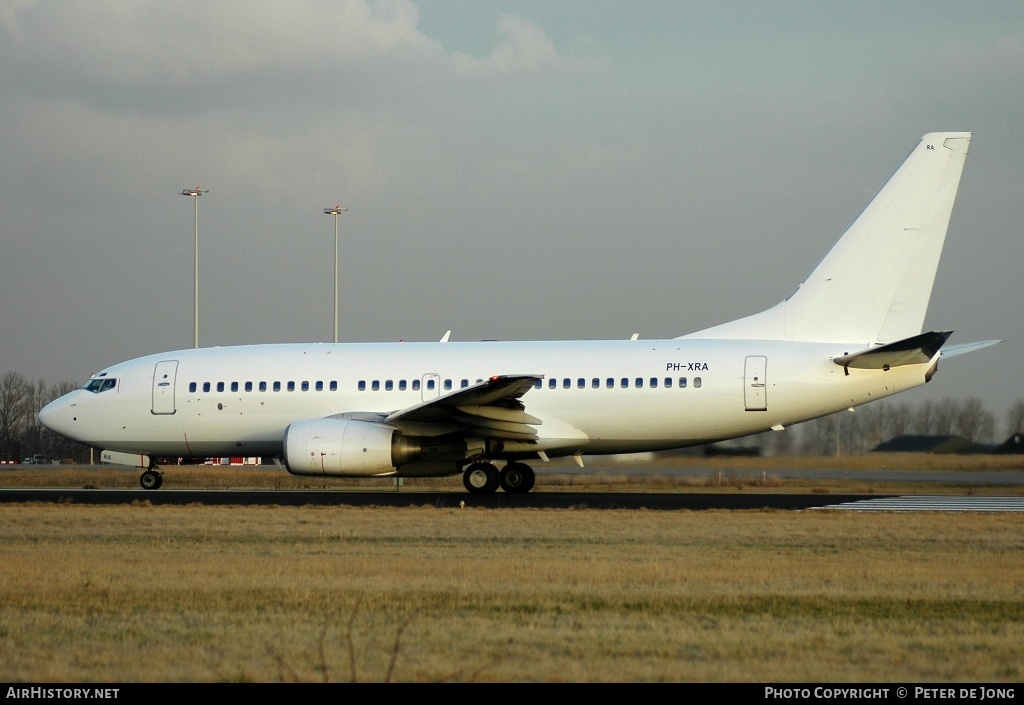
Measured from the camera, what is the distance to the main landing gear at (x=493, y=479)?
24188 millimetres

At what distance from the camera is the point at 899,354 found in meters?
21.9

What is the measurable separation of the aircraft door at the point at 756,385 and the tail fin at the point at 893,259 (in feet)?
3.88

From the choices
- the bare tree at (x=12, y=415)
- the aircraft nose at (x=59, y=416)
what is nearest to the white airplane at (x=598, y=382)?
the aircraft nose at (x=59, y=416)

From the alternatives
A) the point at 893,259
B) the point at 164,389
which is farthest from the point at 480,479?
the point at 893,259

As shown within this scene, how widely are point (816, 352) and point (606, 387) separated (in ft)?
13.6

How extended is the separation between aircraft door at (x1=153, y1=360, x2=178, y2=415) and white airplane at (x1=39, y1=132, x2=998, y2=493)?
0.10 ft

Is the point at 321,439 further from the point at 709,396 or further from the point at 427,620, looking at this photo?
the point at 427,620

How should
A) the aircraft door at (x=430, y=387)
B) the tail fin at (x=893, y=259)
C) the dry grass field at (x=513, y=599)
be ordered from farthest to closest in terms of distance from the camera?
the aircraft door at (x=430, y=387), the tail fin at (x=893, y=259), the dry grass field at (x=513, y=599)

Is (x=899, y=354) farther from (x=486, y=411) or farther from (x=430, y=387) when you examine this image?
(x=430, y=387)

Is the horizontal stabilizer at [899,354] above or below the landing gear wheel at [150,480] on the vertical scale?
above

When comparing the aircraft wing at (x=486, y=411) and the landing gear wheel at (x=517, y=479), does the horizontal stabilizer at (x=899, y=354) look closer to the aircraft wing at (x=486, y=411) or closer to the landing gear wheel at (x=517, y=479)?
the aircraft wing at (x=486, y=411)

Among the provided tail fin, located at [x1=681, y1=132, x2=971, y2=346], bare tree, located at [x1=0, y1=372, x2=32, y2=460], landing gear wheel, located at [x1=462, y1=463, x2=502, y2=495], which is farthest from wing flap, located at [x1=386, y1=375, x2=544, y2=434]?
bare tree, located at [x1=0, y1=372, x2=32, y2=460]
